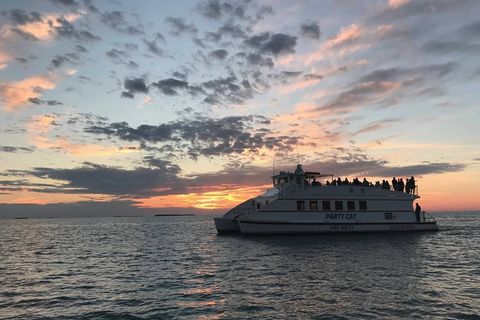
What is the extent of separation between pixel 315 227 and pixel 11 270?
27.7m

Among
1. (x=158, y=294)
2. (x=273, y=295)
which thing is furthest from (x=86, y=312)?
(x=273, y=295)

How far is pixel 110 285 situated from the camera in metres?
20.7

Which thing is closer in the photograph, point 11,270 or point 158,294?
point 158,294

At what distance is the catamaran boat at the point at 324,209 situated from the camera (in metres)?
42.9

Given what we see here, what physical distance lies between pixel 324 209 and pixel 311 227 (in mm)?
2422

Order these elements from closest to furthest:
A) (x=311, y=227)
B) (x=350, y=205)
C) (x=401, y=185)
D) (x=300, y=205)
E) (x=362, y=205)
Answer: (x=300, y=205)
(x=311, y=227)
(x=350, y=205)
(x=362, y=205)
(x=401, y=185)

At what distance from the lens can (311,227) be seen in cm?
4378

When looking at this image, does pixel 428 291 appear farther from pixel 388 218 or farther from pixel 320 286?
pixel 388 218

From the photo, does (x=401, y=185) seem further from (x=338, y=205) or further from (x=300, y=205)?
(x=300, y=205)

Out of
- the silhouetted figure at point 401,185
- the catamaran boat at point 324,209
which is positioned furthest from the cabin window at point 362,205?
the silhouetted figure at point 401,185

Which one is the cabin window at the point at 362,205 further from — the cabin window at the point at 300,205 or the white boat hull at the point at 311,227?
the cabin window at the point at 300,205

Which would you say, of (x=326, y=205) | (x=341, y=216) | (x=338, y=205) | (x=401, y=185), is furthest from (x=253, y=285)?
(x=401, y=185)

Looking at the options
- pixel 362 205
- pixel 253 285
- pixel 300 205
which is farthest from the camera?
pixel 362 205

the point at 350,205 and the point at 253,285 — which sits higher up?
the point at 350,205
